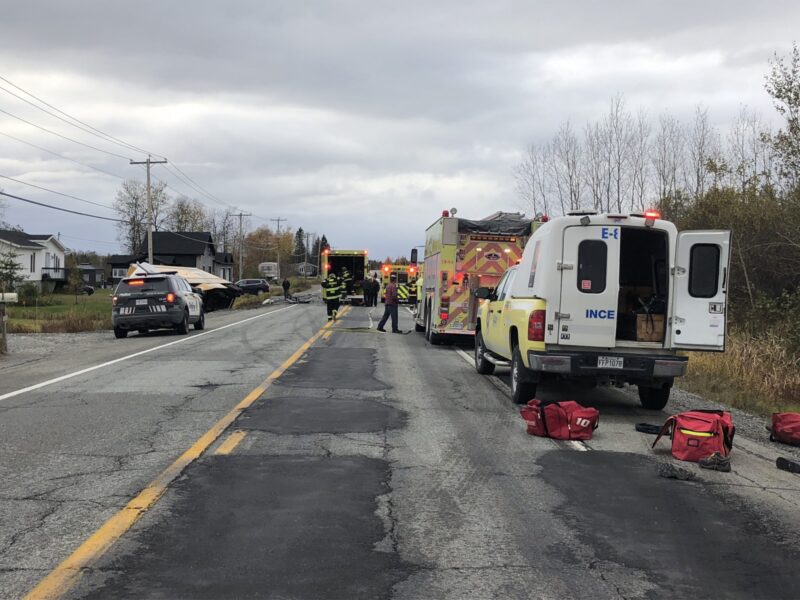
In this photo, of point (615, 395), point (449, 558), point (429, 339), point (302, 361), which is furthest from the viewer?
point (429, 339)

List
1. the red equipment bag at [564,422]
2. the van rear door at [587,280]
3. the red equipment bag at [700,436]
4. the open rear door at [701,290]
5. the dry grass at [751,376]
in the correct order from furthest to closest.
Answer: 1. the dry grass at [751,376]
2. the van rear door at [587,280]
3. the open rear door at [701,290]
4. the red equipment bag at [564,422]
5. the red equipment bag at [700,436]

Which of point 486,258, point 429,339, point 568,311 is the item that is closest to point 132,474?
point 568,311

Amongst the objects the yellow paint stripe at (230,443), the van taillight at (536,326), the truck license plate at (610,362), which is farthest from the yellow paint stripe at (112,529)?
the truck license plate at (610,362)

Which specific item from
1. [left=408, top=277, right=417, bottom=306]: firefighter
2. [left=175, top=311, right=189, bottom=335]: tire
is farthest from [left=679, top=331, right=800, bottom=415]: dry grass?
[left=408, top=277, right=417, bottom=306]: firefighter

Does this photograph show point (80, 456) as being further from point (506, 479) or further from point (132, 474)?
point (506, 479)

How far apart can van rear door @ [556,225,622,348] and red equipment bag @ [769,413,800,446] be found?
213 cm

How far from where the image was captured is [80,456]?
665 centimetres

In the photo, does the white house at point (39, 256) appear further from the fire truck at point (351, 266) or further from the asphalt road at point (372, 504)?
the asphalt road at point (372, 504)

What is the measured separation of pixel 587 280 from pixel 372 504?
4.73 meters

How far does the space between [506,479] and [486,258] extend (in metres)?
11.2

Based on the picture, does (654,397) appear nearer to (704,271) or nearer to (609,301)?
(609,301)

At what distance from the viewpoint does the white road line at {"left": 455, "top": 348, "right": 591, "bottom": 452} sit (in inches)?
297

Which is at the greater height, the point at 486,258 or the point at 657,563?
the point at 486,258

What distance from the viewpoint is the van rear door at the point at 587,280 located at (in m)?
9.02
